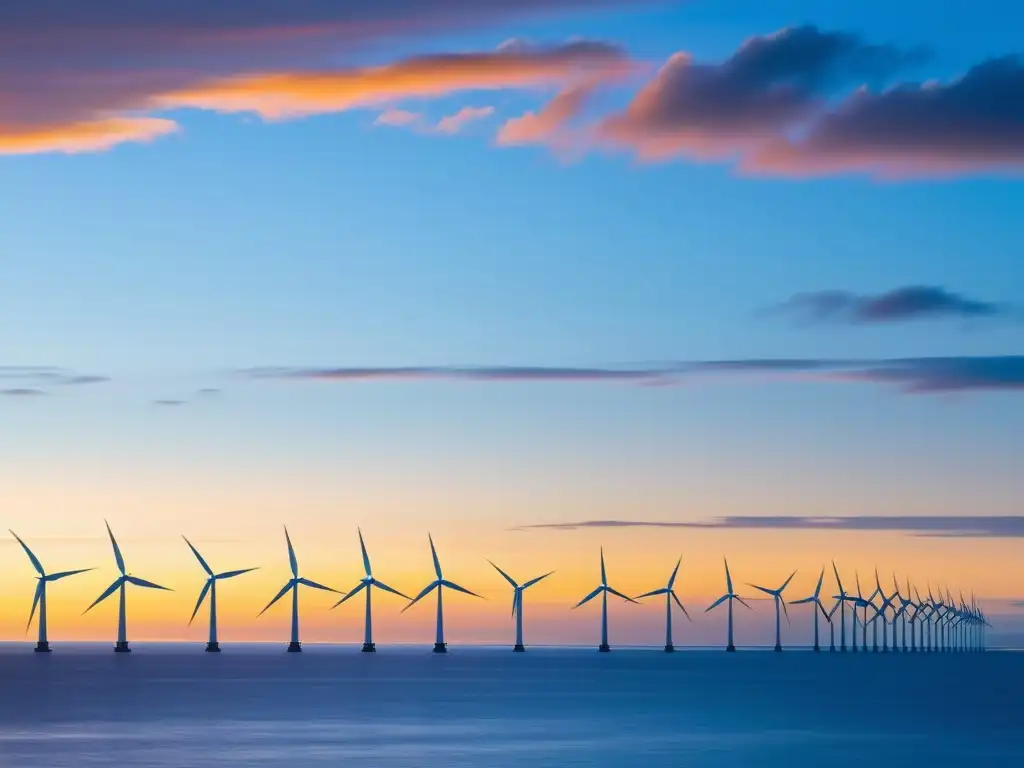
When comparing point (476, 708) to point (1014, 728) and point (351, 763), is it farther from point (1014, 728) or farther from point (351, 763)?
point (351, 763)

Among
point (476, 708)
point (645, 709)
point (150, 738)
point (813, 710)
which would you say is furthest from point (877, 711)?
point (150, 738)

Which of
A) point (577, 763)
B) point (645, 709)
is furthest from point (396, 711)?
point (577, 763)

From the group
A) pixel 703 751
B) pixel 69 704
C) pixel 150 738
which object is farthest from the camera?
pixel 69 704

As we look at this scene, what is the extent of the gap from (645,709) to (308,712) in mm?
30991

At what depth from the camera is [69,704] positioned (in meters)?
172

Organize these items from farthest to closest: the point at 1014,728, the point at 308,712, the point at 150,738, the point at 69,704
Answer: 1. the point at 69,704
2. the point at 308,712
3. the point at 1014,728
4. the point at 150,738

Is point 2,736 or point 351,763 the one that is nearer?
point 351,763

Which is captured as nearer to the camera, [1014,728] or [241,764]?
[241,764]

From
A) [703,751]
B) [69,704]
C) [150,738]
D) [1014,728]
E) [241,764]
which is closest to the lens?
[241,764]

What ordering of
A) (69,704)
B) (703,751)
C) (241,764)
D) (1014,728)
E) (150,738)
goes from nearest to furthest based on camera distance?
(241,764) → (703,751) → (150,738) → (1014,728) → (69,704)

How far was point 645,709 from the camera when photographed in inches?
6481

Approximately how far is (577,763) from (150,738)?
34.8m

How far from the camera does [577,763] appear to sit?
97.3m

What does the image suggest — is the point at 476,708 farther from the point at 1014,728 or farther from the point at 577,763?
the point at 577,763
